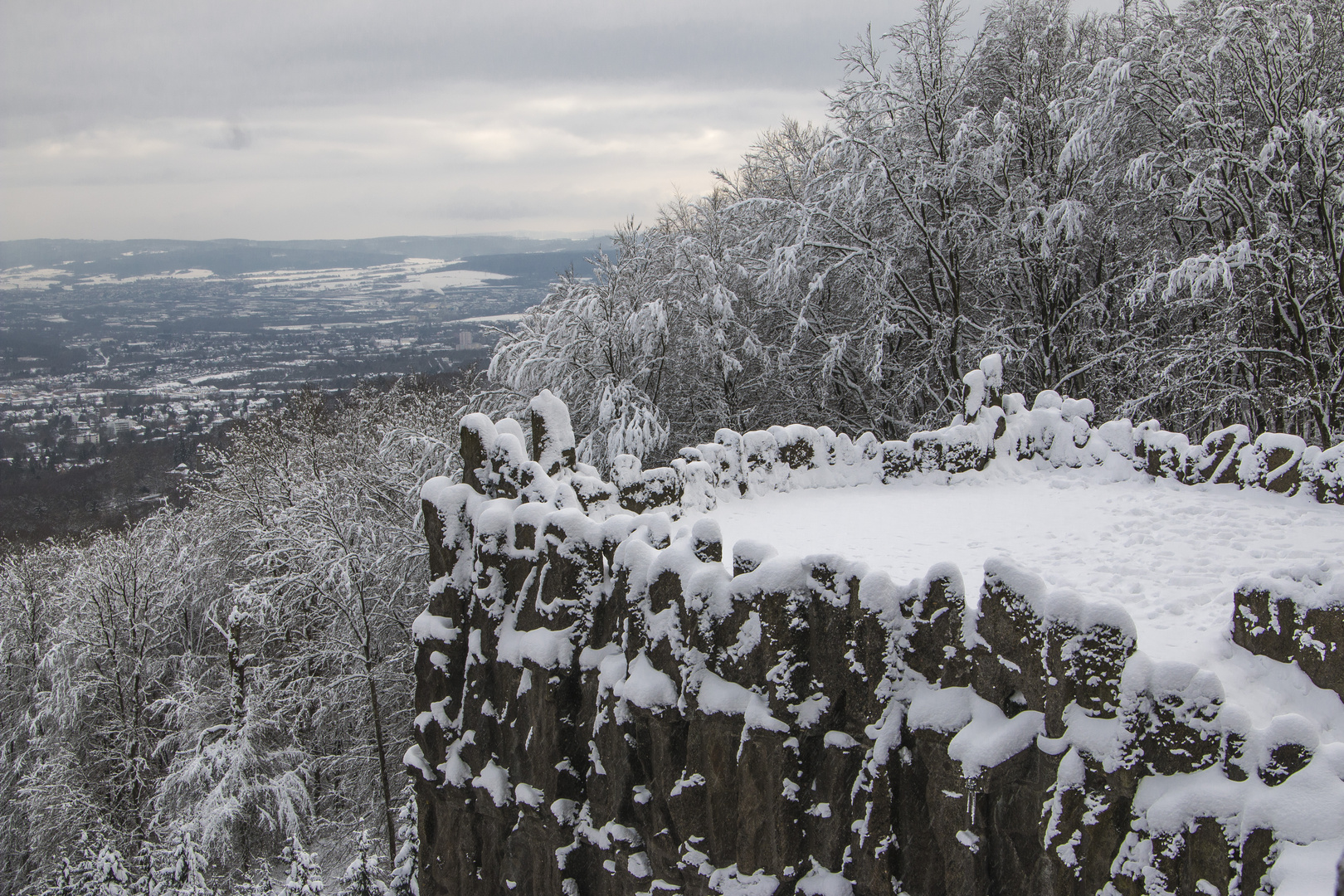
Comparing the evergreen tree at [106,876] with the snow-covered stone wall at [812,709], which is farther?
the evergreen tree at [106,876]

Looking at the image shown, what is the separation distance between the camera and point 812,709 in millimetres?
4680

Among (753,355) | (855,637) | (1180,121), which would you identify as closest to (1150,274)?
(1180,121)

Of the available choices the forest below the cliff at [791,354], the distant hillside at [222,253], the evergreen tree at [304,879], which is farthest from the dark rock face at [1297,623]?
the distant hillside at [222,253]

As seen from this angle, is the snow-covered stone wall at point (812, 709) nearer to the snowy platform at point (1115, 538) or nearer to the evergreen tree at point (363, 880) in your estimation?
the snowy platform at point (1115, 538)

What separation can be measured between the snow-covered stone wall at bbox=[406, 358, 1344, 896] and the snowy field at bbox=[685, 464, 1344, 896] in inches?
7.5

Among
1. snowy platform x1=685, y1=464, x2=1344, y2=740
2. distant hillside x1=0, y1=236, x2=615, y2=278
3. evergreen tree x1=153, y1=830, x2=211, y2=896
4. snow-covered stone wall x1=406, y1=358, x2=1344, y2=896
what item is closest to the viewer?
snow-covered stone wall x1=406, y1=358, x2=1344, y2=896

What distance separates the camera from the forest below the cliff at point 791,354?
11141 mm

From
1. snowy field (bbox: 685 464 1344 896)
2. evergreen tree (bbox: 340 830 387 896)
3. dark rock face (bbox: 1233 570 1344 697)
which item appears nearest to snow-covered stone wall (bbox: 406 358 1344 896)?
dark rock face (bbox: 1233 570 1344 697)

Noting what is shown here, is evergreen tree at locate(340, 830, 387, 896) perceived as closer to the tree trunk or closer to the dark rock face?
the tree trunk

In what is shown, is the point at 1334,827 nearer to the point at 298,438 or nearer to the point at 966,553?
the point at 966,553

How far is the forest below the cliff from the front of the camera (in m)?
11.1

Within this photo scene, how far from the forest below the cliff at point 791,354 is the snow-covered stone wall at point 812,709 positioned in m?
5.58

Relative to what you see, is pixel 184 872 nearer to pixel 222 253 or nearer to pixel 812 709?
pixel 812 709

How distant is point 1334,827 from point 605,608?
13.8 feet
